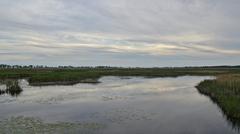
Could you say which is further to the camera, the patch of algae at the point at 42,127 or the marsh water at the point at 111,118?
the marsh water at the point at 111,118

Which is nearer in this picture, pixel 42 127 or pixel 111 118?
pixel 42 127

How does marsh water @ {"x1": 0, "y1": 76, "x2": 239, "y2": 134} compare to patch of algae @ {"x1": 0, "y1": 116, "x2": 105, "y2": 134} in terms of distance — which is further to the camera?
marsh water @ {"x1": 0, "y1": 76, "x2": 239, "y2": 134}

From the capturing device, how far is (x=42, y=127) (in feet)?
49.9

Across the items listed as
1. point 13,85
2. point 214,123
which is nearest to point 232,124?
point 214,123

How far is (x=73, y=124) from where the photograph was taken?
637 inches

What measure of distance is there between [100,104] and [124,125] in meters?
8.58

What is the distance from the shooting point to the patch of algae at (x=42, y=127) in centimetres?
1422

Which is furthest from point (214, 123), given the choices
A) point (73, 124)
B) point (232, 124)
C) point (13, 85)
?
point (13, 85)

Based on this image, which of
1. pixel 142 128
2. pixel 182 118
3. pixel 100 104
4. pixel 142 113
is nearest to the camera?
pixel 142 128

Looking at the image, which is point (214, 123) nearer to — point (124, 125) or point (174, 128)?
point (174, 128)

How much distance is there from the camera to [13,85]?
110 feet

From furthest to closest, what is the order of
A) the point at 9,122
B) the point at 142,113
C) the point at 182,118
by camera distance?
the point at 142,113 → the point at 182,118 → the point at 9,122

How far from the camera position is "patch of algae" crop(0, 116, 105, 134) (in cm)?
1422

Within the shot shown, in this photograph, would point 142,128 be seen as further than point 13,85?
No
